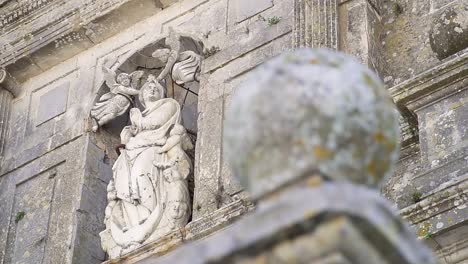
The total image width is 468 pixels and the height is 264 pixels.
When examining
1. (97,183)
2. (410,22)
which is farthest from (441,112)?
(97,183)

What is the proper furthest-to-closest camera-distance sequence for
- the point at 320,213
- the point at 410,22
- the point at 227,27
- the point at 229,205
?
the point at 227,27 < the point at 410,22 < the point at 229,205 < the point at 320,213

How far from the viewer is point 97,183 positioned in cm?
1099

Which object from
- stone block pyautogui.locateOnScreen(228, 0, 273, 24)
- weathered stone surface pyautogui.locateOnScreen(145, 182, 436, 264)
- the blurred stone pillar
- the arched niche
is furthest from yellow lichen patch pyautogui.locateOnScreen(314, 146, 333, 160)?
the blurred stone pillar

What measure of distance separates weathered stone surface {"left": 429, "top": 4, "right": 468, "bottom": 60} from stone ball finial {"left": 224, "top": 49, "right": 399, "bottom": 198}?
510cm

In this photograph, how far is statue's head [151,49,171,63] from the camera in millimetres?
11133

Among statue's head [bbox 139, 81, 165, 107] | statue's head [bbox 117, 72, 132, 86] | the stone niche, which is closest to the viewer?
statue's head [bbox 139, 81, 165, 107]

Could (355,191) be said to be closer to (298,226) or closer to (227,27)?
(298,226)

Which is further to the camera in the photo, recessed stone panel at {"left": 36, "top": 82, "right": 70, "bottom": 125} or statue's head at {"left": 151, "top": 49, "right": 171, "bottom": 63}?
recessed stone panel at {"left": 36, "top": 82, "right": 70, "bottom": 125}

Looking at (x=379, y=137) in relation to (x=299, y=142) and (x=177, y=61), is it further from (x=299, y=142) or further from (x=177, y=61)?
(x=177, y=61)

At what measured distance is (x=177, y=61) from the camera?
11.0 meters

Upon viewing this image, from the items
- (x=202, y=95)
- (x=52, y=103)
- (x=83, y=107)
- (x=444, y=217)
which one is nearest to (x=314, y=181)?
(x=444, y=217)

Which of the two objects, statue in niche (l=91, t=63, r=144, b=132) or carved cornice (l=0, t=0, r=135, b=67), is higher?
carved cornice (l=0, t=0, r=135, b=67)

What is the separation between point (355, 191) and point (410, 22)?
6454mm

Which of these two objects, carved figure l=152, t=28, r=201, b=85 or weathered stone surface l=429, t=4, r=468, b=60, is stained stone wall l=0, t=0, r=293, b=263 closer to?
carved figure l=152, t=28, r=201, b=85
